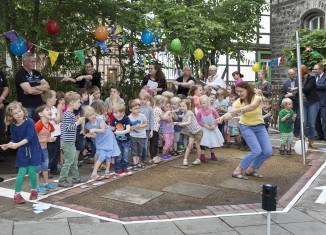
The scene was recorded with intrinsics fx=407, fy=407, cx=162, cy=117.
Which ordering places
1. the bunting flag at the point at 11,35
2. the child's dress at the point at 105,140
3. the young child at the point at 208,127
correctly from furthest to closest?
1. the young child at the point at 208,127
2. the bunting flag at the point at 11,35
3. the child's dress at the point at 105,140

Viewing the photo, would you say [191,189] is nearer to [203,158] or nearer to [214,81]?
[203,158]

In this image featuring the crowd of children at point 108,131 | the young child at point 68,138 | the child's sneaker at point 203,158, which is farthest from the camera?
the child's sneaker at point 203,158

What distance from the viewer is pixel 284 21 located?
71.7 feet

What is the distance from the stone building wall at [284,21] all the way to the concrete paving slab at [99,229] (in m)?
17.6

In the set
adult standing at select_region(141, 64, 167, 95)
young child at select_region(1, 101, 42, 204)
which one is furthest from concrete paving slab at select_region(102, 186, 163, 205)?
adult standing at select_region(141, 64, 167, 95)

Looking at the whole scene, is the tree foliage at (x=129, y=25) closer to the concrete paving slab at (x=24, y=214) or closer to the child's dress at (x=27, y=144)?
the child's dress at (x=27, y=144)

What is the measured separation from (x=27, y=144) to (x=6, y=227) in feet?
4.53

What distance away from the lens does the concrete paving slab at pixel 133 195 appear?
5938 mm

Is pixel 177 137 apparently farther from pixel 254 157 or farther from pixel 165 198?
pixel 165 198

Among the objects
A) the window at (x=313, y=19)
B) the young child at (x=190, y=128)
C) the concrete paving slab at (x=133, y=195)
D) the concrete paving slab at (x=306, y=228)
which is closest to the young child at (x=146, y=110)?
the young child at (x=190, y=128)

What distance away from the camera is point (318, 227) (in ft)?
15.9

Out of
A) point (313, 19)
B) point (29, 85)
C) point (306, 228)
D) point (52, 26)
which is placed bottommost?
point (306, 228)

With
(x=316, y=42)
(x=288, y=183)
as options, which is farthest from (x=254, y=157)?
(x=316, y=42)

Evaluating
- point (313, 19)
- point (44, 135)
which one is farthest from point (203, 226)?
point (313, 19)
